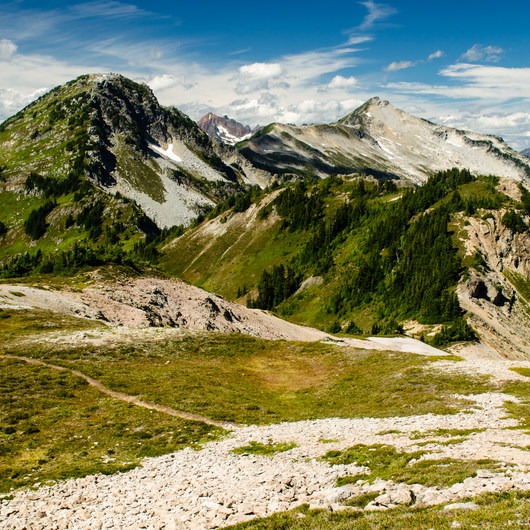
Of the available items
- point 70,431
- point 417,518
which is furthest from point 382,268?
point 417,518

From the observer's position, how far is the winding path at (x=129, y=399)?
111 ft

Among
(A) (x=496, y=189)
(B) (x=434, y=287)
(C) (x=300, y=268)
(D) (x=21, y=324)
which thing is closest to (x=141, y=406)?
(D) (x=21, y=324)

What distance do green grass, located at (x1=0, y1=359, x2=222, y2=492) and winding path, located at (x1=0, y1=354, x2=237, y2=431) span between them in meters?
1.01

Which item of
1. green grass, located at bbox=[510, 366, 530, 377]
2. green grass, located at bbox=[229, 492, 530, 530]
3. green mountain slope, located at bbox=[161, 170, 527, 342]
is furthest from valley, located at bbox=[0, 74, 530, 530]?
green mountain slope, located at bbox=[161, 170, 527, 342]

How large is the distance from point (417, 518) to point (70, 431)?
23439 millimetres

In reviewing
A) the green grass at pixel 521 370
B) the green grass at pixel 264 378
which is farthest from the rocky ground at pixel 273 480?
the green grass at pixel 521 370

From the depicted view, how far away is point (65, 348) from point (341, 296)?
373ft

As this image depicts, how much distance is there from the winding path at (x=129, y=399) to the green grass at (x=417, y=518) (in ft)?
52.1

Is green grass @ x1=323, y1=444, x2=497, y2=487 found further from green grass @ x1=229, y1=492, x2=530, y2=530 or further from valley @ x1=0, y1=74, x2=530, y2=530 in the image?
green grass @ x1=229, y1=492, x2=530, y2=530

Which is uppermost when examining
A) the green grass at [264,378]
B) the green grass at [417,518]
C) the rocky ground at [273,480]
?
the green grass at [417,518]

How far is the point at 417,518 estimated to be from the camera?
579 inches

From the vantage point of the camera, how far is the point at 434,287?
417ft

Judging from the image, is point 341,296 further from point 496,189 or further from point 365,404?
point 365,404

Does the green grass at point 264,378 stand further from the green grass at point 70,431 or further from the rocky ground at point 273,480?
the green grass at point 70,431
